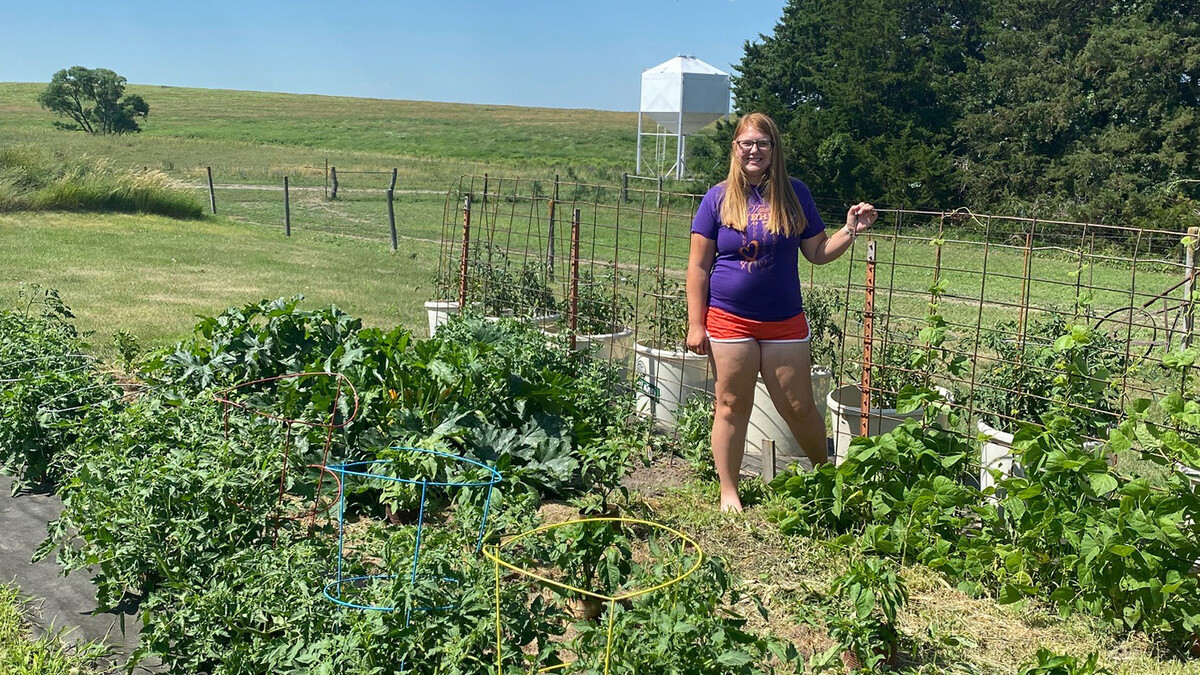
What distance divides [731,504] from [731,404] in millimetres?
429

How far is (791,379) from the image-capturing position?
4188 mm

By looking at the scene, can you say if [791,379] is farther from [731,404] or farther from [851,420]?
[851,420]

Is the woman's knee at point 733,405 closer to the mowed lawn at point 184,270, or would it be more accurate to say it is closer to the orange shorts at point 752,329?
the orange shorts at point 752,329

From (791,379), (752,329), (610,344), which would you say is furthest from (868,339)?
(610,344)

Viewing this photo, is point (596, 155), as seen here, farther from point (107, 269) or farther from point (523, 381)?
point (523, 381)

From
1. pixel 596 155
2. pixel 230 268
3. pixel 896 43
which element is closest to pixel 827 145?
pixel 896 43

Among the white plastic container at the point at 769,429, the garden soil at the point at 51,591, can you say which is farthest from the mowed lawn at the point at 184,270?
the white plastic container at the point at 769,429

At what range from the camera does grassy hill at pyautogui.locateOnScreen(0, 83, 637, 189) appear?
38031 millimetres

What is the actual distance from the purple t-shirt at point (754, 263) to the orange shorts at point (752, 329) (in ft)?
0.07

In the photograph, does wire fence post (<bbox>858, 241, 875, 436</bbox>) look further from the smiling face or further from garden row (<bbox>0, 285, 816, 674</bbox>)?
garden row (<bbox>0, 285, 816, 674</bbox>)

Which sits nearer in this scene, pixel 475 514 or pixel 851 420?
pixel 475 514

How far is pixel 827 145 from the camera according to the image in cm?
2741

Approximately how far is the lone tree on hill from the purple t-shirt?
63141mm

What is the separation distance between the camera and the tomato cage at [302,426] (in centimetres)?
350
